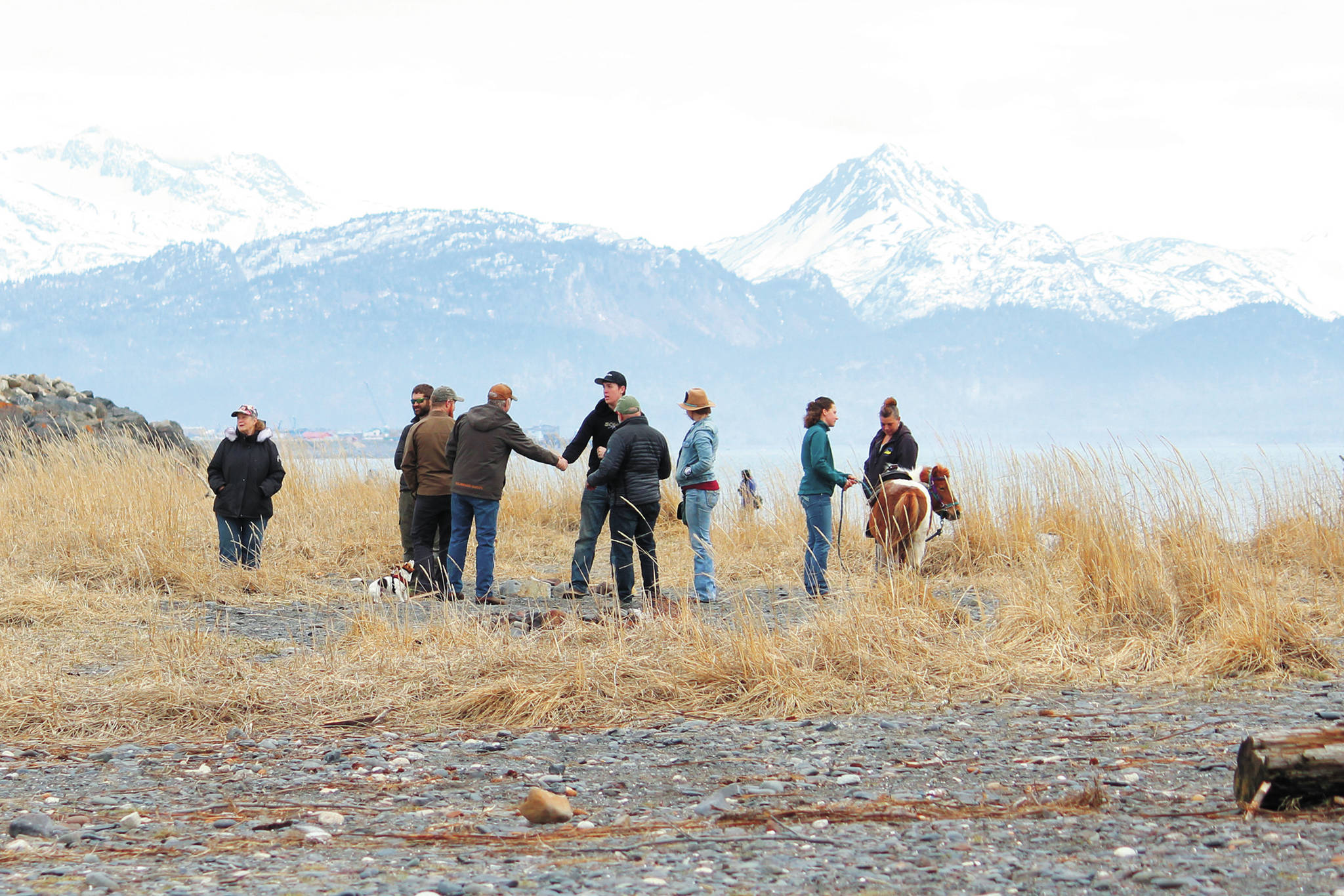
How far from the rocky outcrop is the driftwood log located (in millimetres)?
15775

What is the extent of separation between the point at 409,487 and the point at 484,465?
1.19m

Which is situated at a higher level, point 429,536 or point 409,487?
point 409,487

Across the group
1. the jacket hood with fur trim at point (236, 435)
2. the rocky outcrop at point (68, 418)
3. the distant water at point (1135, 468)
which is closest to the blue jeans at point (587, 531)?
→ the distant water at point (1135, 468)

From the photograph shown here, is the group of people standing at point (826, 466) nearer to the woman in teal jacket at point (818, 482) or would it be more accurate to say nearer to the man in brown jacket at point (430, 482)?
the woman in teal jacket at point (818, 482)

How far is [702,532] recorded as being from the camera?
9.76 m

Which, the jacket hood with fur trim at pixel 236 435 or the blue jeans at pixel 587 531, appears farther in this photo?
the jacket hood with fur trim at pixel 236 435

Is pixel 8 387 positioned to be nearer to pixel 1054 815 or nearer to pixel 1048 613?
pixel 1048 613

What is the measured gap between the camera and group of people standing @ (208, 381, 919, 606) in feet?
30.6

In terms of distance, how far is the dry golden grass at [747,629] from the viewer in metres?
5.99

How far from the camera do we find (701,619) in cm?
685

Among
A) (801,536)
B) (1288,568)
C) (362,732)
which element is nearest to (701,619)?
(362,732)

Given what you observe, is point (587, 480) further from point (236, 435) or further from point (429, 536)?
point (236, 435)

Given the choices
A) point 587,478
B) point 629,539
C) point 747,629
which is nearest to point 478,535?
point 587,478

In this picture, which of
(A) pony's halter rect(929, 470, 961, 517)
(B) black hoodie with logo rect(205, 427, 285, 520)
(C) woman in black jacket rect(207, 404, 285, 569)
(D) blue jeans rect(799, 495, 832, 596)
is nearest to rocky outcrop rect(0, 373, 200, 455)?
(C) woman in black jacket rect(207, 404, 285, 569)
